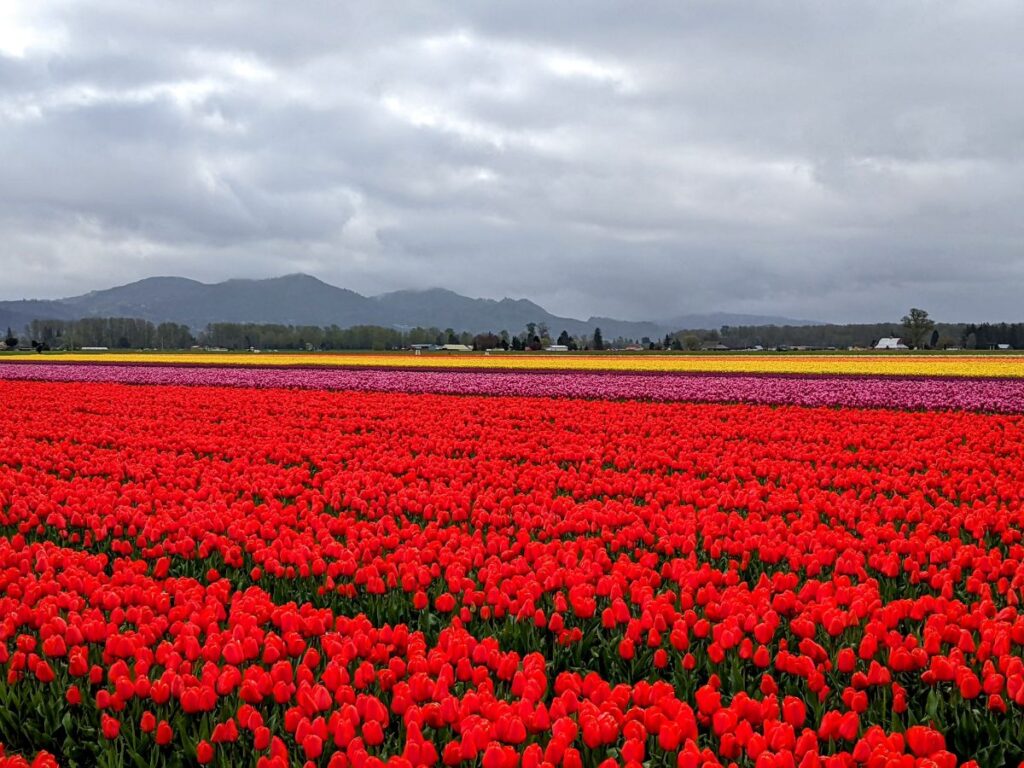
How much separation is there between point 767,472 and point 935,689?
6.43 meters

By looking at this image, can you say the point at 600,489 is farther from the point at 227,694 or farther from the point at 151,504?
the point at 227,694

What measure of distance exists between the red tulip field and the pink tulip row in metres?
10.7

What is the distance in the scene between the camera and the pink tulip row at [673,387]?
72.8 feet

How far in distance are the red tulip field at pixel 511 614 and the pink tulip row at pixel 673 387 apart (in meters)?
10.7

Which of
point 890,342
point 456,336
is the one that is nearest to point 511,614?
point 456,336

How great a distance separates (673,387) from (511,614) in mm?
21988

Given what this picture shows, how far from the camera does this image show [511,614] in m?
5.43

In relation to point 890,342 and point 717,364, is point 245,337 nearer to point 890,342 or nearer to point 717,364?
point 890,342

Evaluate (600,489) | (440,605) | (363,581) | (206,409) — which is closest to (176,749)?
(440,605)

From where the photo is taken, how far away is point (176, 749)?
4023mm

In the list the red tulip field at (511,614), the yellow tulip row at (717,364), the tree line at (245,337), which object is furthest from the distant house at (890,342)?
the red tulip field at (511,614)

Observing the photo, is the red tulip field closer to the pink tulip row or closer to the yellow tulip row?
the pink tulip row

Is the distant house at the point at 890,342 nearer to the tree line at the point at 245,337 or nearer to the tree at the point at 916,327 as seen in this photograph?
the tree at the point at 916,327

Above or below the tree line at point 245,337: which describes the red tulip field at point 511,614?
below
